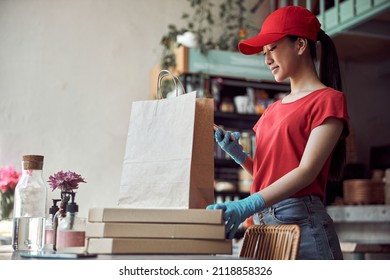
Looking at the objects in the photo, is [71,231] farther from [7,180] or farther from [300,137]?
[7,180]

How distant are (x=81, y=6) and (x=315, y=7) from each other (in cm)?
216

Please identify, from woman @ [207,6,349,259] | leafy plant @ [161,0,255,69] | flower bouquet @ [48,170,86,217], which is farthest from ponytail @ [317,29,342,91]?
leafy plant @ [161,0,255,69]

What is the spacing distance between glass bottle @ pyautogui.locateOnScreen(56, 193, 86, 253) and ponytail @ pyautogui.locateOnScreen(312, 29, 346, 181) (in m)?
0.71

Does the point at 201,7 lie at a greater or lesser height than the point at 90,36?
greater

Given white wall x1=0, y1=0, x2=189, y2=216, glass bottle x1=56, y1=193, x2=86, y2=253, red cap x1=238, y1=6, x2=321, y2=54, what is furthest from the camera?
white wall x1=0, y1=0, x2=189, y2=216

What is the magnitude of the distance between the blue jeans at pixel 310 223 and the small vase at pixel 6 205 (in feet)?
7.63

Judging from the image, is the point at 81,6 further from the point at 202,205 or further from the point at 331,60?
the point at 202,205

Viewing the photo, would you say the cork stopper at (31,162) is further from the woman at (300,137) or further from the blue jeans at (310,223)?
the blue jeans at (310,223)

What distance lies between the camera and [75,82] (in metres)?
4.71

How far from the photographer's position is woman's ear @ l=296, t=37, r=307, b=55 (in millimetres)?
1483

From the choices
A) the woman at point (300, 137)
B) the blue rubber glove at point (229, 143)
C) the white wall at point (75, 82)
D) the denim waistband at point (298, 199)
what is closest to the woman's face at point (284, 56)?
the woman at point (300, 137)

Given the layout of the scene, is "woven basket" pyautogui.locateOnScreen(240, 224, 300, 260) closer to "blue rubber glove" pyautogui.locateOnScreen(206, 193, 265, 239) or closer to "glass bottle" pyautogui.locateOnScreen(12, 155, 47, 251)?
"blue rubber glove" pyautogui.locateOnScreen(206, 193, 265, 239)

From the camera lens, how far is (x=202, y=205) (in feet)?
3.79

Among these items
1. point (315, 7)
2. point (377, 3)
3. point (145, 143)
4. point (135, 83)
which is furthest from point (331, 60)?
point (315, 7)
